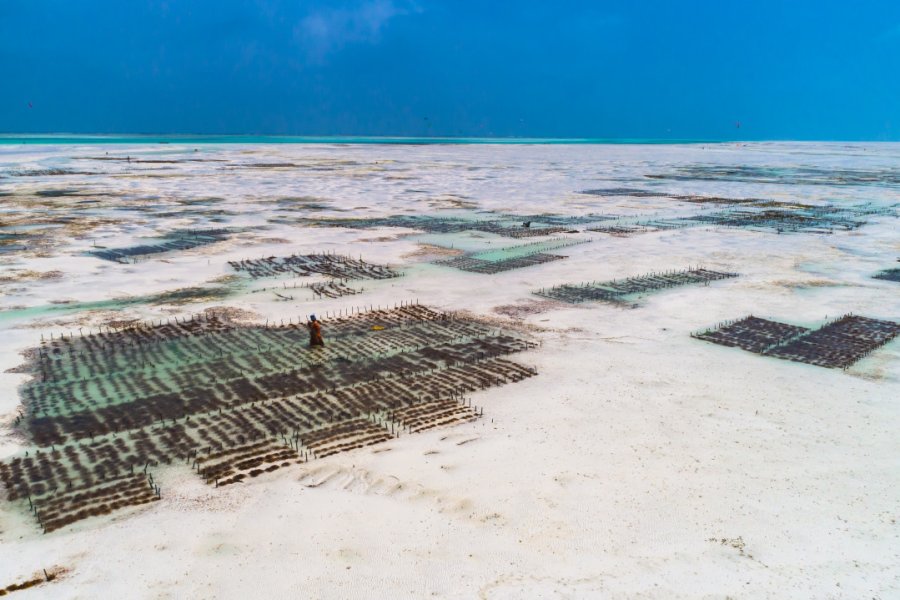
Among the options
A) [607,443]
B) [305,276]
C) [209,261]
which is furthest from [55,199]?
[607,443]

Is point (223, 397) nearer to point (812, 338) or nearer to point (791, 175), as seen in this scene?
point (812, 338)

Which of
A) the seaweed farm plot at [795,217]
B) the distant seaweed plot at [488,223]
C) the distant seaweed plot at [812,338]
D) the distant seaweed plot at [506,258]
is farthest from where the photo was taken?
the seaweed farm plot at [795,217]

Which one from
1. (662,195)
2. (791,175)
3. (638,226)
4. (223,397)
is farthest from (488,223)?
(791,175)

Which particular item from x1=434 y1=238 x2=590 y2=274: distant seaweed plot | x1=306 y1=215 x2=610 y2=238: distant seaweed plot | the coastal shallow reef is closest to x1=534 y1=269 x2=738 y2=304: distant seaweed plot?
the coastal shallow reef

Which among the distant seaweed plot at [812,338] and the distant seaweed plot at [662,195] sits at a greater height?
the distant seaweed plot at [662,195]

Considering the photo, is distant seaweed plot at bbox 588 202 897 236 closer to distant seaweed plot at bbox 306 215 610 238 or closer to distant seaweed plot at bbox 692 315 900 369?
distant seaweed plot at bbox 306 215 610 238

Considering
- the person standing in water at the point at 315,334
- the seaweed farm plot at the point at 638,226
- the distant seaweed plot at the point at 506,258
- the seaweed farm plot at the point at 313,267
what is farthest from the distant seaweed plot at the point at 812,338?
the seaweed farm plot at the point at 638,226

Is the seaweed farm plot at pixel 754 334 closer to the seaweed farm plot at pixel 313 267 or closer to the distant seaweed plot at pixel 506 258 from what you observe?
the distant seaweed plot at pixel 506 258
